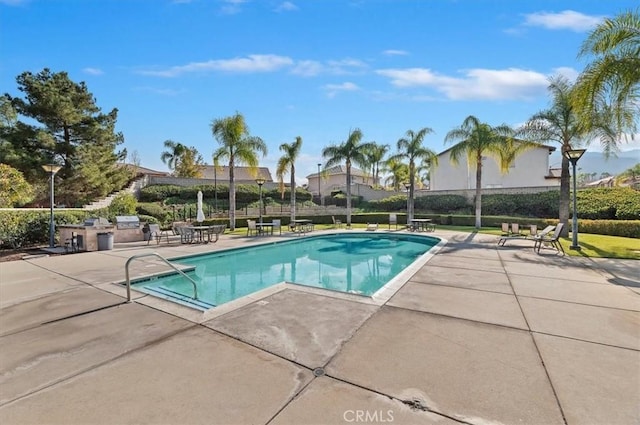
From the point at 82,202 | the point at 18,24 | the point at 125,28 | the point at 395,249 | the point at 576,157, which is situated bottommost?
A: the point at 395,249

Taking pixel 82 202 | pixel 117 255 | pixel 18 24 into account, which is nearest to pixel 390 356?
pixel 117 255

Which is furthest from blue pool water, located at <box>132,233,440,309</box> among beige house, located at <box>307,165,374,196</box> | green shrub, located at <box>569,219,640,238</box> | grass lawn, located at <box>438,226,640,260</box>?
beige house, located at <box>307,165,374,196</box>

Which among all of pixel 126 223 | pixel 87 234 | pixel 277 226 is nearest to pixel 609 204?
pixel 277 226

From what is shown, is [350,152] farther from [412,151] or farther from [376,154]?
[376,154]

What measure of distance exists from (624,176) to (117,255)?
47340 mm

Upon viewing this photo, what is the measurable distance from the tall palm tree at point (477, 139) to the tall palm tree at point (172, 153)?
3493 cm

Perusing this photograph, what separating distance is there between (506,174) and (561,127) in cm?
1515

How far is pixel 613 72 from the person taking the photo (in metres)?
8.69

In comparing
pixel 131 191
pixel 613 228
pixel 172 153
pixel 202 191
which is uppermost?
pixel 172 153

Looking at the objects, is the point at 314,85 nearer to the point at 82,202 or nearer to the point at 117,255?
the point at 117,255

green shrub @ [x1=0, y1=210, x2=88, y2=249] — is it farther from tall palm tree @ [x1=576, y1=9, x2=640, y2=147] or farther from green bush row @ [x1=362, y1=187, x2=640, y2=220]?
green bush row @ [x1=362, y1=187, x2=640, y2=220]

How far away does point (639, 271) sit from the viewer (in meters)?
7.49

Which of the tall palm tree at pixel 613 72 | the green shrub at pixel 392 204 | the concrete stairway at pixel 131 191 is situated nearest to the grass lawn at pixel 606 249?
the tall palm tree at pixel 613 72

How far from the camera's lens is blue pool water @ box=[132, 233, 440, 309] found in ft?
24.2
